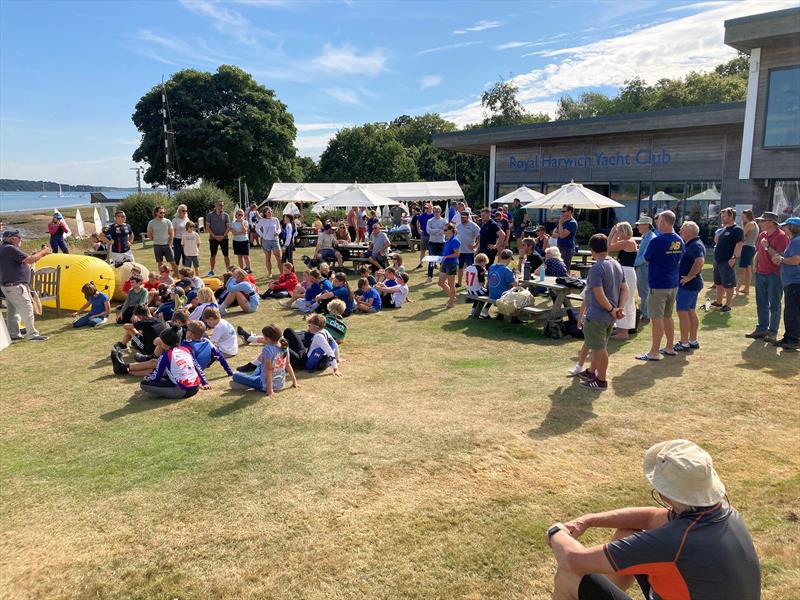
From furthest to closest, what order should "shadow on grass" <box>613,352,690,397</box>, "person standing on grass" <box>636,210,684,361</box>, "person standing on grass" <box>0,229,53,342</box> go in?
"person standing on grass" <box>0,229,53,342</box> → "person standing on grass" <box>636,210,684,361</box> → "shadow on grass" <box>613,352,690,397</box>

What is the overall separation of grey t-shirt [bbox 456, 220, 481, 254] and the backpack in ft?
9.32

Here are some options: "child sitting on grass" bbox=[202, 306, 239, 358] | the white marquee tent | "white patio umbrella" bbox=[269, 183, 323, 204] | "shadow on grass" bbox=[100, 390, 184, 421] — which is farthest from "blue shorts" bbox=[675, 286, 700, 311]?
the white marquee tent

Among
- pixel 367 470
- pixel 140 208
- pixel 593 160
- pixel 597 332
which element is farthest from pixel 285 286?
pixel 593 160

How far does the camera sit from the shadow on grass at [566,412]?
5223 millimetres

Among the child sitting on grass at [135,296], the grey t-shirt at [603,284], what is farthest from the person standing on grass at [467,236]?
the child sitting on grass at [135,296]

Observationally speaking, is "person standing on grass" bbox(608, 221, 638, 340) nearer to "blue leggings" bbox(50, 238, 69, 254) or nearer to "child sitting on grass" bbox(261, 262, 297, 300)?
"child sitting on grass" bbox(261, 262, 297, 300)

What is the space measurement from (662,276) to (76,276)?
1035 cm

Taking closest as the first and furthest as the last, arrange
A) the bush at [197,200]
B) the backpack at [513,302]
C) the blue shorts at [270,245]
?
the backpack at [513,302] → the blue shorts at [270,245] → the bush at [197,200]

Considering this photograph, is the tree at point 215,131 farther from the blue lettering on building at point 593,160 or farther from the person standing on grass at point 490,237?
the person standing on grass at point 490,237

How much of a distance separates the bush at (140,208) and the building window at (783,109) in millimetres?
22850

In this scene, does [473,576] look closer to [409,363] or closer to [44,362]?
[409,363]

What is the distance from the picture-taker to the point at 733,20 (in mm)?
16594

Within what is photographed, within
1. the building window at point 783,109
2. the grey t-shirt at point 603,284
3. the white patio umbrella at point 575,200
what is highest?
the building window at point 783,109

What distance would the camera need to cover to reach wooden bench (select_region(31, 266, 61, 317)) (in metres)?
11.0
